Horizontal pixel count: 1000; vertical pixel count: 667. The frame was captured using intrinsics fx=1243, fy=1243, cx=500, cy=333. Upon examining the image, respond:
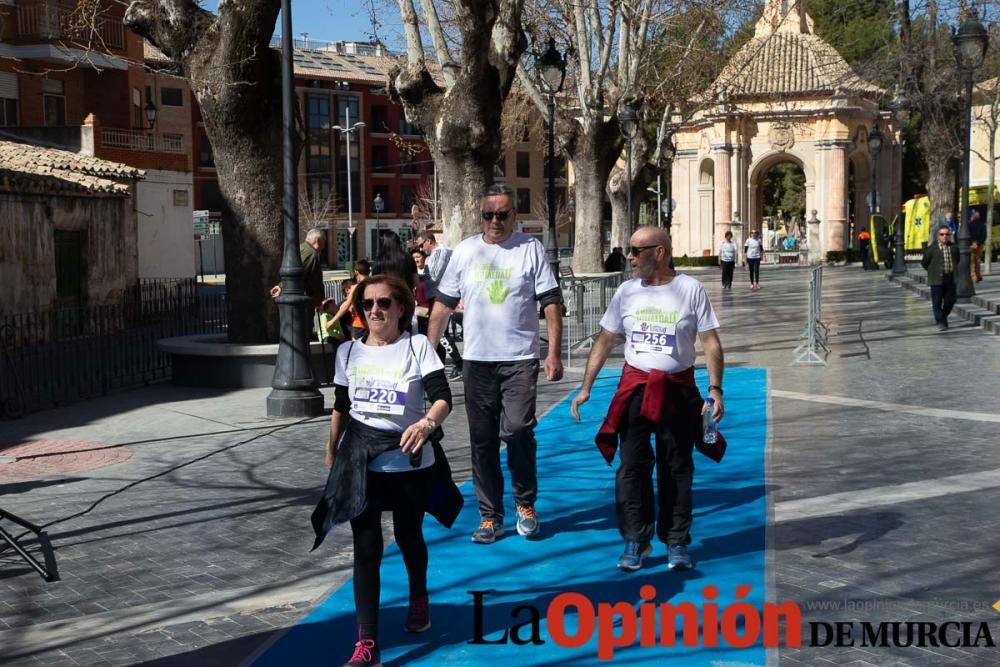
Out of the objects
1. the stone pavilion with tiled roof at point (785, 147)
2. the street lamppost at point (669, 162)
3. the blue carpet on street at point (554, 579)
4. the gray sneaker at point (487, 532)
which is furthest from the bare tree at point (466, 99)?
the stone pavilion with tiled roof at point (785, 147)

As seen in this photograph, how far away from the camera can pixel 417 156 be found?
8669 centimetres

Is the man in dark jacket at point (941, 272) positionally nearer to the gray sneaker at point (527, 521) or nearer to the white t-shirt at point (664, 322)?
the gray sneaker at point (527, 521)

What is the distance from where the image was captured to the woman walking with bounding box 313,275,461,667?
4938 millimetres

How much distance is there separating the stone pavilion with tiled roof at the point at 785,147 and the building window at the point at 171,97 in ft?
79.7

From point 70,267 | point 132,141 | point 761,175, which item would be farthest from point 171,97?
point 70,267

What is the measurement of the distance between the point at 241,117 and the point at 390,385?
382 inches

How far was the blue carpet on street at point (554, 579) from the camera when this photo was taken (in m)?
5.15

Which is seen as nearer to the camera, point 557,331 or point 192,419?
point 557,331

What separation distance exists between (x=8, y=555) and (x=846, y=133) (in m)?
52.3

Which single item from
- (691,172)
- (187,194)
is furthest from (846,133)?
(187,194)

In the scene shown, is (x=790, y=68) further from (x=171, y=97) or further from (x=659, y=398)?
(x=659, y=398)

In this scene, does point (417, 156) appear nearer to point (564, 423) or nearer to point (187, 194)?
point (187, 194)

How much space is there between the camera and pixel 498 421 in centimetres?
693

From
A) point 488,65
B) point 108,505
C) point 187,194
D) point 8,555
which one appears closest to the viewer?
point 8,555
